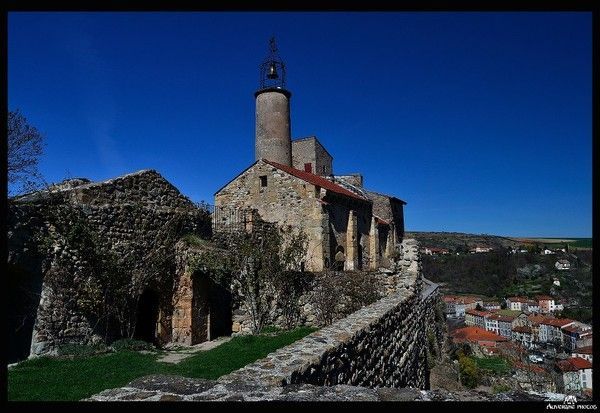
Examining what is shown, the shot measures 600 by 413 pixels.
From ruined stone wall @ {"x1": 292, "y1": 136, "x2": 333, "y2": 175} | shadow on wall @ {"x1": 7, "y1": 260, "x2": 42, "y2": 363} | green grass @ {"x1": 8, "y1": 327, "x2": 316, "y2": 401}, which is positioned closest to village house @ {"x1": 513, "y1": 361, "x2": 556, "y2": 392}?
green grass @ {"x1": 8, "y1": 327, "x2": 316, "y2": 401}

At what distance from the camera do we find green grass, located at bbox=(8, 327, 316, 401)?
6.90 meters

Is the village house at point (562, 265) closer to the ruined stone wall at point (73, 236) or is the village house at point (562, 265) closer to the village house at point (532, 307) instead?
the village house at point (532, 307)

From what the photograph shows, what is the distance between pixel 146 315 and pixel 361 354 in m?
9.07

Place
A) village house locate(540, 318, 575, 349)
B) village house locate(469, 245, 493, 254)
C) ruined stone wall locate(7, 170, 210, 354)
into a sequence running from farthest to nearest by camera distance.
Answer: village house locate(469, 245, 493, 254) → village house locate(540, 318, 575, 349) → ruined stone wall locate(7, 170, 210, 354)

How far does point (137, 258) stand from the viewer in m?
11.9

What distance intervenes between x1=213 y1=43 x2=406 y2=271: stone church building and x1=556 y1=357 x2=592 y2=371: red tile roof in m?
10.6

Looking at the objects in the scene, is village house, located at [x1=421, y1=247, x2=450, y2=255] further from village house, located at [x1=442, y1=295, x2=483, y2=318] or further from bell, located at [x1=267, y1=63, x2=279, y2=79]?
bell, located at [x1=267, y1=63, x2=279, y2=79]

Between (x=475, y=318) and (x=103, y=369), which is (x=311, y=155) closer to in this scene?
(x=103, y=369)

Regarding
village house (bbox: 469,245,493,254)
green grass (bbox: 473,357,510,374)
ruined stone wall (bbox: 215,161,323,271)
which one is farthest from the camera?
village house (bbox: 469,245,493,254)

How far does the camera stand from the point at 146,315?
13.6m

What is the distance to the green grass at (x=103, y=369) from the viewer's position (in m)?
6.90
